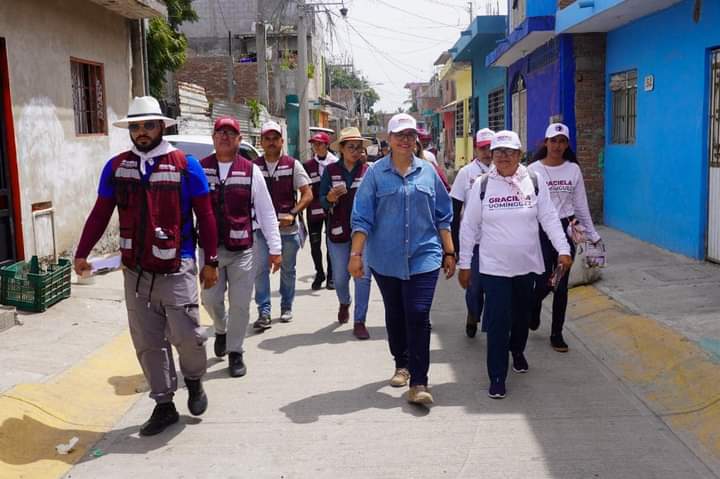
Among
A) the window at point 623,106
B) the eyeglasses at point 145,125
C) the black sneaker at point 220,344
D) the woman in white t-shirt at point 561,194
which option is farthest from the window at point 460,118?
the eyeglasses at point 145,125

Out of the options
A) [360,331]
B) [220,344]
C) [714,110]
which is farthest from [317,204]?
[714,110]

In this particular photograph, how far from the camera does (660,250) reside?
10.4 m

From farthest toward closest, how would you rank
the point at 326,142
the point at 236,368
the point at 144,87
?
the point at 144,87 < the point at 326,142 < the point at 236,368

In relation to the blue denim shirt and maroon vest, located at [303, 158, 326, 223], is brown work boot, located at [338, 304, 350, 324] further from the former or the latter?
the blue denim shirt

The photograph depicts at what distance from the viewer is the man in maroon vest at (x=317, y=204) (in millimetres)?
9078

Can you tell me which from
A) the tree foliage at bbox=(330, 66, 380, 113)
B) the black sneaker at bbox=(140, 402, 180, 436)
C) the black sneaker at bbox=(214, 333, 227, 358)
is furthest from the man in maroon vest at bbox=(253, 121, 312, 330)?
the tree foliage at bbox=(330, 66, 380, 113)

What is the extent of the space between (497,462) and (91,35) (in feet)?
29.6

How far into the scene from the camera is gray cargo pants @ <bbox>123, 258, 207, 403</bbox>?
469 centimetres

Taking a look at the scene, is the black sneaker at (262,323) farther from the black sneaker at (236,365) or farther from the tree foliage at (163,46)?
the tree foliage at (163,46)

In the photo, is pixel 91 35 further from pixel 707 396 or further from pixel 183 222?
pixel 707 396

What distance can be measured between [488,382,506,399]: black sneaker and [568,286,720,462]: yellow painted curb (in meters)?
0.98

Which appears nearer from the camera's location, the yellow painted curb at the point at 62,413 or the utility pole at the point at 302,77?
the yellow painted curb at the point at 62,413

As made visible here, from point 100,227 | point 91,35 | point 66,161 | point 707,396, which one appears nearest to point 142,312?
point 100,227

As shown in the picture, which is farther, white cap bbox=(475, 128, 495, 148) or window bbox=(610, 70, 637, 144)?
window bbox=(610, 70, 637, 144)
